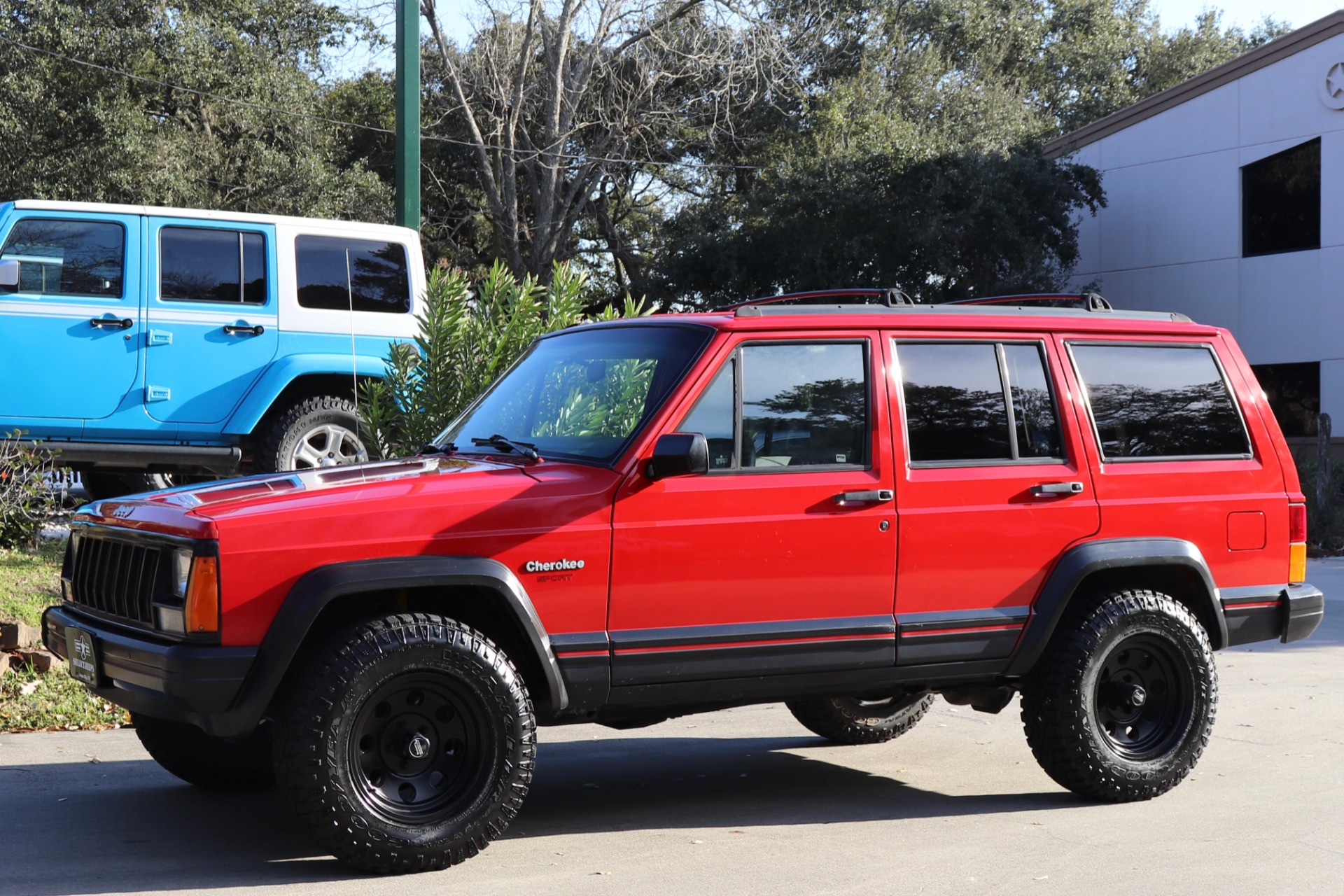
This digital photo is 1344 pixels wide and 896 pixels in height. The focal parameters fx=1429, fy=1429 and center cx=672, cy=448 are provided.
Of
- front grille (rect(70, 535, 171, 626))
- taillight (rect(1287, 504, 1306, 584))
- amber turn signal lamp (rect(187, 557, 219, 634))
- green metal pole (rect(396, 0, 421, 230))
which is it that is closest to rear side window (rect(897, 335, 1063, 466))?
taillight (rect(1287, 504, 1306, 584))

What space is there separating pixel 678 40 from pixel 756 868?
2574 centimetres

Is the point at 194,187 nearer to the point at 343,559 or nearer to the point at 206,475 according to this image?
the point at 206,475

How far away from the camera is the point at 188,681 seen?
4.39m

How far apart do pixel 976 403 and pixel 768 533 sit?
44.5 inches

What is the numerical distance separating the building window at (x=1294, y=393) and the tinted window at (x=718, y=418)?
21961 millimetres

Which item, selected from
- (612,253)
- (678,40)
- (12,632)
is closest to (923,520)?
(12,632)

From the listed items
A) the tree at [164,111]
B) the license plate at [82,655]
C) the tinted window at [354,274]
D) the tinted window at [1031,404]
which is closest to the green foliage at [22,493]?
the tinted window at [354,274]

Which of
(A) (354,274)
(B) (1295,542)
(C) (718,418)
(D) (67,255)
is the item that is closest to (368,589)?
(C) (718,418)

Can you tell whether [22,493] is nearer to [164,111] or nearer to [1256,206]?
[164,111]

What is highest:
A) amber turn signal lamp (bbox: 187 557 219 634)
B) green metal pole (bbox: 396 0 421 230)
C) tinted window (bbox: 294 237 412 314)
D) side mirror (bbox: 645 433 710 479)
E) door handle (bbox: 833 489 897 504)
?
green metal pole (bbox: 396 0 421 230)

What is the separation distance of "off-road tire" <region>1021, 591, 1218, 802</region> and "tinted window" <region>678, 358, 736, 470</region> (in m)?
1.65

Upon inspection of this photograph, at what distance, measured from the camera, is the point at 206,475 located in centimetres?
1123

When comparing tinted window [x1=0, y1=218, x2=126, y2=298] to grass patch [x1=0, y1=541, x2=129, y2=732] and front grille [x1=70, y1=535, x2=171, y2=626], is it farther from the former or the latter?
front grille [x1=70, y1=535, x2=171, y2=626]

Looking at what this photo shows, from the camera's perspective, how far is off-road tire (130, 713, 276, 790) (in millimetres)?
5664
